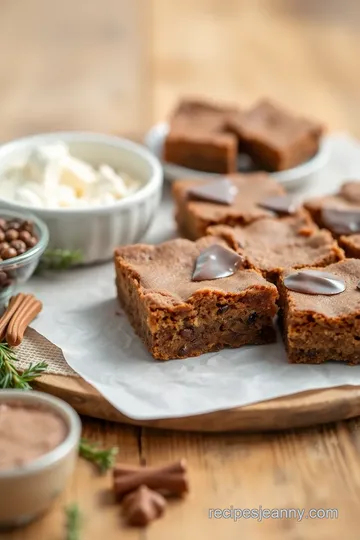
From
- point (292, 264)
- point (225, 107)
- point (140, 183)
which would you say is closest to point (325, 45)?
point (225, 107)

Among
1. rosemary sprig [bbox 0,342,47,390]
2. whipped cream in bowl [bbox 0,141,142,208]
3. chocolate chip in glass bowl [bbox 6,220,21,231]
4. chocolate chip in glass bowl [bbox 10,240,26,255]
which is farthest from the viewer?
whipped cream in bowl [bbox 0,141,142,208]

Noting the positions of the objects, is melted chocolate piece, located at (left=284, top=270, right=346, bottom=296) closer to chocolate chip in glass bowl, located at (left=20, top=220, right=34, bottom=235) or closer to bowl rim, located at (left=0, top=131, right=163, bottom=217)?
bowl rim, located at (left=0, top=131, right=163, bottom=217)

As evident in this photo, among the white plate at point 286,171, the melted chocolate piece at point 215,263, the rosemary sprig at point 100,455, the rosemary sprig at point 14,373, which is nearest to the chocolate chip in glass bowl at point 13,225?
the rosemary sprig at point 14,373

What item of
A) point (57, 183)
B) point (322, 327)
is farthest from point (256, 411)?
point (57, 183)

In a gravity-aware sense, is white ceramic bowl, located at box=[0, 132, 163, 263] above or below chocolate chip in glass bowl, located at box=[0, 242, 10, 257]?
below

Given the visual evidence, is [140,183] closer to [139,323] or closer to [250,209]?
[250,209]

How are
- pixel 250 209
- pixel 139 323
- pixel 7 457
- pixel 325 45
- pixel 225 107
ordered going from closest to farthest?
pixel 7 457
pixel 139 323
pixel 250 209
pixel 225 107
pixel 325 45

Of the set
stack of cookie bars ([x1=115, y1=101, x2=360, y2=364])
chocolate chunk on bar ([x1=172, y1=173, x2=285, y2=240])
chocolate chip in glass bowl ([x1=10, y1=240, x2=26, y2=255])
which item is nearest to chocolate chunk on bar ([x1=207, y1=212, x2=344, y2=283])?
stack of cookie bars ([x1=115, y1=101, x2=360, y2=364])
